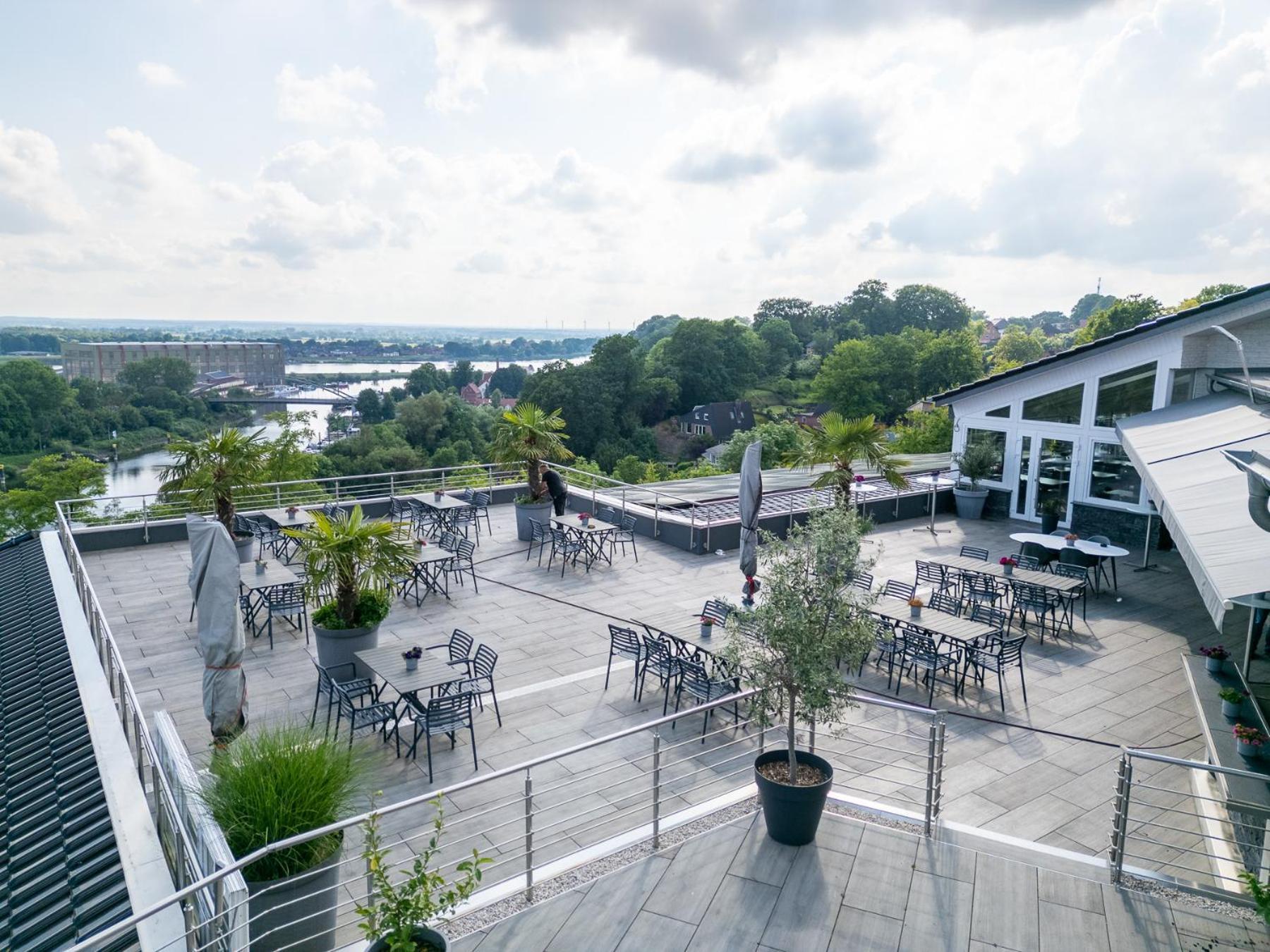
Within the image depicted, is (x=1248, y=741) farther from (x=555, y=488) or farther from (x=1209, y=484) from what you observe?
(x=555, y=488)

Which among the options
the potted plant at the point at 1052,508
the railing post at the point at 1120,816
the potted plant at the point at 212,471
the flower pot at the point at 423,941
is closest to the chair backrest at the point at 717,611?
the railing post at the point at 1120,816

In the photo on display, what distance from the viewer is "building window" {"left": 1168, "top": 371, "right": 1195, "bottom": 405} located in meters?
15.0

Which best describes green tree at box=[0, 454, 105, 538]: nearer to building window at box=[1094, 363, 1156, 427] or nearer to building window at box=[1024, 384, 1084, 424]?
building window at box=[1024, 384, 1084, 424]

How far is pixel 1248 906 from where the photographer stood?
4.85m

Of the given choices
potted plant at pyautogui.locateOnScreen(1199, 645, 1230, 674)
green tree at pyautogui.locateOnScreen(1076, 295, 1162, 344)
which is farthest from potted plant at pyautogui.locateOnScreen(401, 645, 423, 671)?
green tree at pyautogui.locateOnScreen(1076, 295, 1162, 344)

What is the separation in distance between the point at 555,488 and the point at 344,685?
8108mm

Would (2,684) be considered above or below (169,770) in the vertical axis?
below

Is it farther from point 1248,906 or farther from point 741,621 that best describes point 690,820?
point 1248,906

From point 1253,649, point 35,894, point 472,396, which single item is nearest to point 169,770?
point 35,894

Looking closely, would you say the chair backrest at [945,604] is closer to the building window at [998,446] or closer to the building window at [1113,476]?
the building window at [1113,476]

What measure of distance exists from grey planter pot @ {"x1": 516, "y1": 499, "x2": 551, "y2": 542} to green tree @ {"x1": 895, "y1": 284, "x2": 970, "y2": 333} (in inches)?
3733

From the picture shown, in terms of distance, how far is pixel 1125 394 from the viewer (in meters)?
15.7

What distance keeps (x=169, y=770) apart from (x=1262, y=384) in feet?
50.6

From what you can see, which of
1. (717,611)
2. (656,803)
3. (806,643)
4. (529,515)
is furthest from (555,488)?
(806,643)
